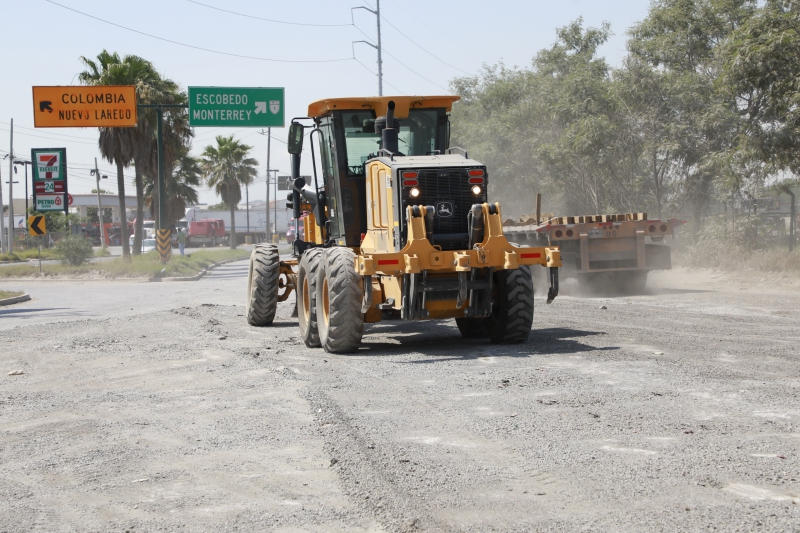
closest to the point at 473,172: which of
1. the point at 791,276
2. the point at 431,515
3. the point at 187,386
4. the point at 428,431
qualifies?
the point at 187,386

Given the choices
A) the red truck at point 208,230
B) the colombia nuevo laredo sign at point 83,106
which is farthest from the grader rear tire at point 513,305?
the red truck at point 208,230

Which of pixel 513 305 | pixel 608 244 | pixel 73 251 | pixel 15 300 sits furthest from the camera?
pixel 73 251

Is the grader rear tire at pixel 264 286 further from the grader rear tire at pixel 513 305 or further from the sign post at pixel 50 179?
the sign post at pixel 50 179

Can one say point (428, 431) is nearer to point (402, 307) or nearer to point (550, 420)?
point (550, 420)

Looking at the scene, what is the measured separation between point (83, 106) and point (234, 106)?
5533mm

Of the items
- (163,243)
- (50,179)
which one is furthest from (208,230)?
(163,243)

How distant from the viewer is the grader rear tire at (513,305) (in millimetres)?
11016

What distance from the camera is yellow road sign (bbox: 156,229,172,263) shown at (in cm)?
3847

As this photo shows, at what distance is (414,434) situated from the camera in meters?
6.55

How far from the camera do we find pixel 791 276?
2084 cm

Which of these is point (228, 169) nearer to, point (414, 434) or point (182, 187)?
point (182, 187)

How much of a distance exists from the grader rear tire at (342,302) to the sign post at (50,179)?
32677 mm

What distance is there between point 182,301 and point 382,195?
12524 mm

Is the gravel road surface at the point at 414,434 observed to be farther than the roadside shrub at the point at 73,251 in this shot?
No
